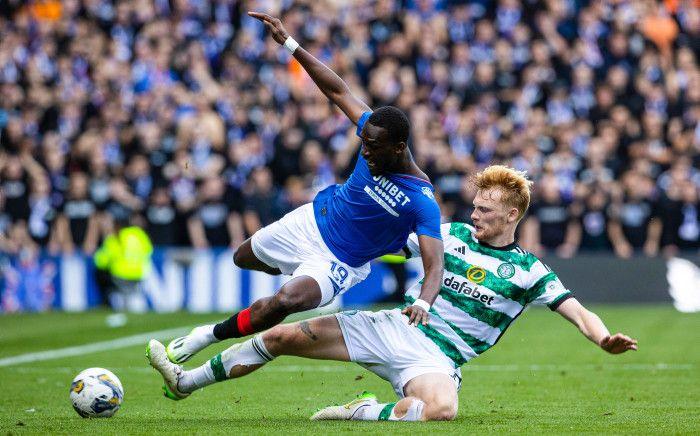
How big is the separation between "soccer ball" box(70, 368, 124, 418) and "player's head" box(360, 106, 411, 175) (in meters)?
2.46

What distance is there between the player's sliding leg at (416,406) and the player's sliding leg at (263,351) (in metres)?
0.38

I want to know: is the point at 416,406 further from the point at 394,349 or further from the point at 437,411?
the point at 394,349

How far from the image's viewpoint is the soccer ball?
27.6 ft

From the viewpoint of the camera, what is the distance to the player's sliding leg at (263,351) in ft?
26.9

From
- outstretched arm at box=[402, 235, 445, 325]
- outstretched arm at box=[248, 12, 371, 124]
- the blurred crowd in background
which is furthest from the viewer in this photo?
the blurred crowd in background

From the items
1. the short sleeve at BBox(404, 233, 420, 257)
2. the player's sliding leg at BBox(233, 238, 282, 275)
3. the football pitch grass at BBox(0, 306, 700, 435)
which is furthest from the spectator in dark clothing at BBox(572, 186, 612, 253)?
the short sleeve at BBox(404, 233, 420, 257)

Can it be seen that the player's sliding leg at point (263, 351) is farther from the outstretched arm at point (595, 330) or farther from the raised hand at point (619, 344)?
the raised hand at point (619, 344)

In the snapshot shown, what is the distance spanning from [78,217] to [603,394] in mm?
13596

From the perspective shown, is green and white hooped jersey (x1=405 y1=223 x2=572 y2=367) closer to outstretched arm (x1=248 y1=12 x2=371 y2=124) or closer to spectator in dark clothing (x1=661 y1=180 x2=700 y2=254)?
outstretched arm (x1=248 y1=12 x2=371 y2=124)

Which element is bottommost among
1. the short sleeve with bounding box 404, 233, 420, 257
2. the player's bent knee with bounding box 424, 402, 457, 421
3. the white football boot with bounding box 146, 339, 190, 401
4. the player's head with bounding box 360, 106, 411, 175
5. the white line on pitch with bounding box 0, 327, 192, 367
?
the white line on pitch with bounding box 0, 327, 192, 367

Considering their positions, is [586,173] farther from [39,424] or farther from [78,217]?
[39,424]

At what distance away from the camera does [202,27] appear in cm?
2480

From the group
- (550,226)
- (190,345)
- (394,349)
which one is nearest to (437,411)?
(394,349)

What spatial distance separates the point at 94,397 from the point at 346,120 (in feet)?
45.1
